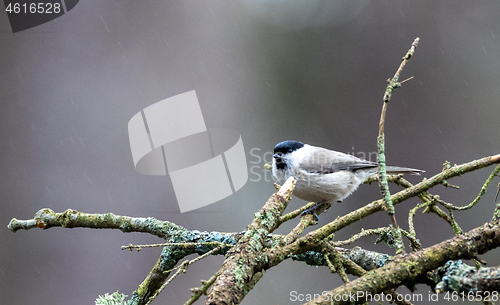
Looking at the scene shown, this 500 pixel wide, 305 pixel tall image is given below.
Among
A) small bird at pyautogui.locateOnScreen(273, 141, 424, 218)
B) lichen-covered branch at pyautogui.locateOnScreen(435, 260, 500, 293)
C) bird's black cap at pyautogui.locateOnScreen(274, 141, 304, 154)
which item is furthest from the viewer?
bird's black cap at pyautogui.locateOnScreen(274, 141, 304, 154)

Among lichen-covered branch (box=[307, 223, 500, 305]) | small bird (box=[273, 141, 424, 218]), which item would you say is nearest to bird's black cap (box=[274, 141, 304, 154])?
small bird (box=[273, 141, 424, 218])

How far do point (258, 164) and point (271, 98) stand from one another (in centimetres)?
70

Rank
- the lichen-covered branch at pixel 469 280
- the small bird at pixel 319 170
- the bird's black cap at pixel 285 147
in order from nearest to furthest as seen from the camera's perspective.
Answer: the lichen-covered branch at pixel 469 280
the small bird at pixel 319 170
the bird's black cap at pixel 285 147

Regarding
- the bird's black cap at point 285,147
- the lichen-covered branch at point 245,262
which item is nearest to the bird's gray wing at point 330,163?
the bird's black cap at point 285,147

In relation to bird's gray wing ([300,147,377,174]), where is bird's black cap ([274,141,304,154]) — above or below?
above

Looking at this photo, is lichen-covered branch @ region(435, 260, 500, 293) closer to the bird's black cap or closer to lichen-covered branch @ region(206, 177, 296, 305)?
lichen-covered branch @ region(206, 177, 296, 305)

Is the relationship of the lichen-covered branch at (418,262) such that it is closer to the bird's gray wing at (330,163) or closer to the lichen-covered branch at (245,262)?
the lichen-covered branch at (245,262)

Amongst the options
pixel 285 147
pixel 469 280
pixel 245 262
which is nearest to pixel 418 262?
pixel 469 280

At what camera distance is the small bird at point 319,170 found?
7.12 ft

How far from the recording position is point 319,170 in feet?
7.73

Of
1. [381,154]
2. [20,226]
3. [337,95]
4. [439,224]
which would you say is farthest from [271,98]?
[381,154]

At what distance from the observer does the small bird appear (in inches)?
85.4

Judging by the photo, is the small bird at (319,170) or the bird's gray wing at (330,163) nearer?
the small bird at (319,170)

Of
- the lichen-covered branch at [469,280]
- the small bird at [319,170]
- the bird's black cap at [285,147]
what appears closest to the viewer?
the lichen-covered branch at [469,280]
